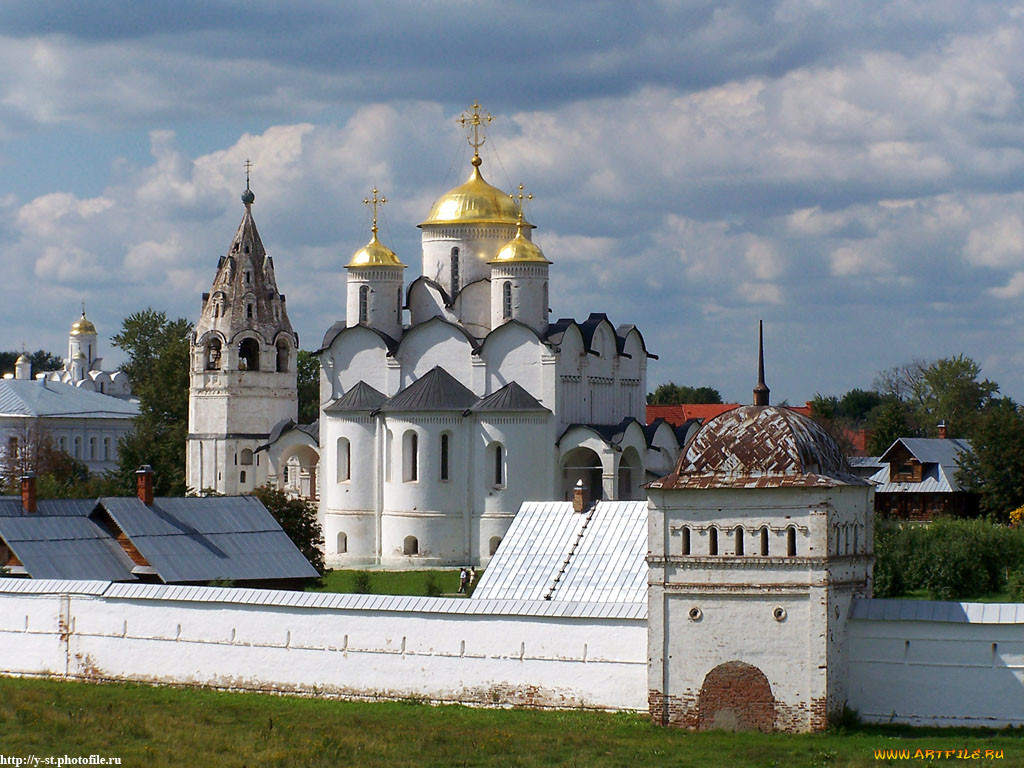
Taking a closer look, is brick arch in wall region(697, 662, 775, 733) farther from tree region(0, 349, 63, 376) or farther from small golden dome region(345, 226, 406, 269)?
tree region(0, 349, 63, 376)

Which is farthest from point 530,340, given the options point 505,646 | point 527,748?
point 527,748

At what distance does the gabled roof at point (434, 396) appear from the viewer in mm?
41688

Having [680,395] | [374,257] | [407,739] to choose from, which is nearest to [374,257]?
[374,257]

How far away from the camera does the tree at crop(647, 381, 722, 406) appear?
99438 millimetres

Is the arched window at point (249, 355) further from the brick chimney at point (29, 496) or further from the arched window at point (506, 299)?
A: the brick chimney at point (29, 496)

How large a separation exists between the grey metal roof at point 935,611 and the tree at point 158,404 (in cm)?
2847

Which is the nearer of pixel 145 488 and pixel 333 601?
pixel 333 601

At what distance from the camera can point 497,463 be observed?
41.9 metres

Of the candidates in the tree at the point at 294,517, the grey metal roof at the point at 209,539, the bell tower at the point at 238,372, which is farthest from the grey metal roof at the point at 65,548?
the bell tower at the point at 238,372

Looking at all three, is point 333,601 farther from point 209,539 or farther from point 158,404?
point 158,404

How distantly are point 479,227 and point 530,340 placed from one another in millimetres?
4495

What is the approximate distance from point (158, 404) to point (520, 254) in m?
28.4

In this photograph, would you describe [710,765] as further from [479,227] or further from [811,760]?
[479,227]

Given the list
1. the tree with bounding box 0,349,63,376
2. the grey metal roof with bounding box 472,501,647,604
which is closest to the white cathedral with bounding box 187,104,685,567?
the grey metal roof with bounding box 472,501,647,604
